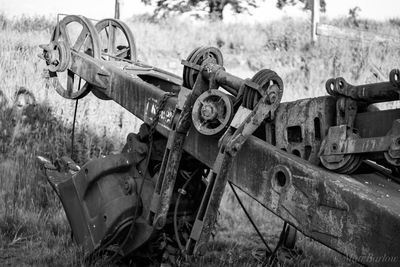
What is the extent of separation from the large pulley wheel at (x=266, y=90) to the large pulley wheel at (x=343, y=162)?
469mm

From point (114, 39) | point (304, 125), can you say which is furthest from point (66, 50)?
point (304, 125)

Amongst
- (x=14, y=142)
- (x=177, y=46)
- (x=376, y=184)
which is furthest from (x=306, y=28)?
(x=376, y=184)

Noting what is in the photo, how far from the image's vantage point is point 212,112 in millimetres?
3150

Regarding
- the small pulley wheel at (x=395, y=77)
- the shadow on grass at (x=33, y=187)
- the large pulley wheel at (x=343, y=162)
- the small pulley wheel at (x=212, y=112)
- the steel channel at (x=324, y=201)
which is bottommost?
the shadow on grass at (x=33, y=187)

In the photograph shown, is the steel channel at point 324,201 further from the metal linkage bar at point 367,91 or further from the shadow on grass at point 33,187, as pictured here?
the shadow on grass at point 33,187

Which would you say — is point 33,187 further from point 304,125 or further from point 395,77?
point 395,77

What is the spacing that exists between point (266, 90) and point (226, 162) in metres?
0.48

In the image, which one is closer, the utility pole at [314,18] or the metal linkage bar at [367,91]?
the metal linkage bar at [367,91]

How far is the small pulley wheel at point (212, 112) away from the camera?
122 inches

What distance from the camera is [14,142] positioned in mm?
7082

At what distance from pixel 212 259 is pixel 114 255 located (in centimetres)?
110

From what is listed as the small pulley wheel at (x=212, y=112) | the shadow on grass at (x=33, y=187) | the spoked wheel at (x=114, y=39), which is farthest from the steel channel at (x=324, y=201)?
the spoked wheel at (x=114, y=39)

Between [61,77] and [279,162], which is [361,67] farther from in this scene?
[279,162]

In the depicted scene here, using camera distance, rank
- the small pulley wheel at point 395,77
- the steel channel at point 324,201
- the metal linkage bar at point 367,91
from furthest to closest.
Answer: the metal linkage bar at point 367,91 → the small pulley wheel at point 395,77 → the steel channel at point 324,201
